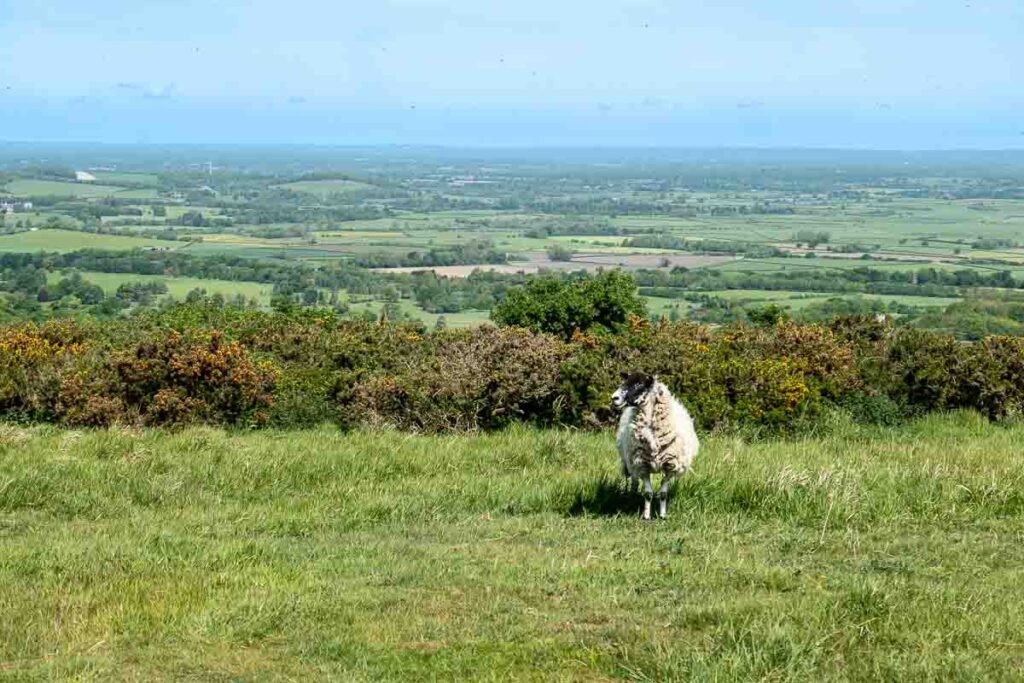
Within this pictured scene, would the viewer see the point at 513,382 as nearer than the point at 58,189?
Yes

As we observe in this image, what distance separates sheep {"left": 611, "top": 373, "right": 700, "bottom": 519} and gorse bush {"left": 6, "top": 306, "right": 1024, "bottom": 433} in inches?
193

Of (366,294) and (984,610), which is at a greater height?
(984,610)

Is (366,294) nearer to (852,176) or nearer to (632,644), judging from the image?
(632,644)

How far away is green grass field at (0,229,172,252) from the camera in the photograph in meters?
65.6

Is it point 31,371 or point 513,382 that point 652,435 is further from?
point 31,371

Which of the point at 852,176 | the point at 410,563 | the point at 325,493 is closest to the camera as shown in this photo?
the point at 410,563

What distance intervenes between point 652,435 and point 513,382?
5.75 m

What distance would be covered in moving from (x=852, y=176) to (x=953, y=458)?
178 metres

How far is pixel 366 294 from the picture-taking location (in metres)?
47.4

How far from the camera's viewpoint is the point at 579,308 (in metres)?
23.0

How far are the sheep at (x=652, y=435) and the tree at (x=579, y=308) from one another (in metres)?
12.0

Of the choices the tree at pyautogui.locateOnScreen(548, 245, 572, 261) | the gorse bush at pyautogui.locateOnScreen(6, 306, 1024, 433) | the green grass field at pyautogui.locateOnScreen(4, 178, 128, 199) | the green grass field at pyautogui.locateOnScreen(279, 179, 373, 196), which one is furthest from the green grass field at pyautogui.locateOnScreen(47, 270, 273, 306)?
the green grass field at pyautogui.locateOnScreen(279, 179, 373, 196)

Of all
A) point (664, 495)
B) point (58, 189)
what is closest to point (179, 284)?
point (664, 495)

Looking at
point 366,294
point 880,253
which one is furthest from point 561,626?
point 880,253
